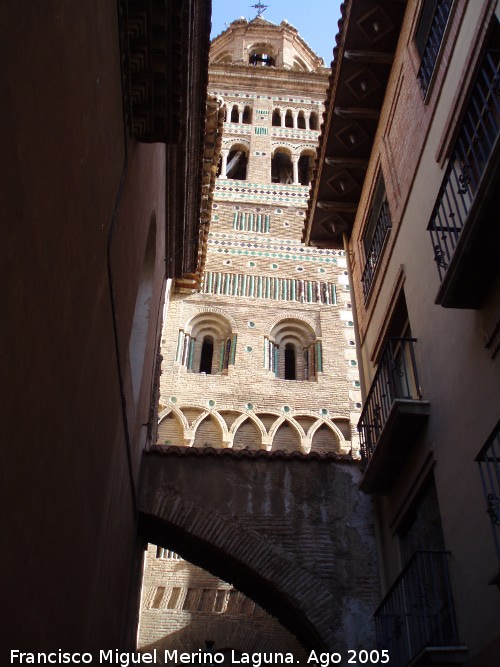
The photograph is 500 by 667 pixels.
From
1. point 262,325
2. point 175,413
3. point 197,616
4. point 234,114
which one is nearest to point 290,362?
point 262,325

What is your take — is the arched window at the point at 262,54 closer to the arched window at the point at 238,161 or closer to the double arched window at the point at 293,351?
the arched window at the point at 238,161

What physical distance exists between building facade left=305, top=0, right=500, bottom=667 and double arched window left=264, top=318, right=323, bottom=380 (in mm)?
7628

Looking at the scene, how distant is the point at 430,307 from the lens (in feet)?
21.9

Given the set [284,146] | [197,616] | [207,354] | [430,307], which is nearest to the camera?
[430,307]

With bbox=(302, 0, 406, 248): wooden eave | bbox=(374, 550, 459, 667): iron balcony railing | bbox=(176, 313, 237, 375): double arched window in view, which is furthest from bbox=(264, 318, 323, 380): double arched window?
bbox=(374, 550, 459, 667): iron balcony railing

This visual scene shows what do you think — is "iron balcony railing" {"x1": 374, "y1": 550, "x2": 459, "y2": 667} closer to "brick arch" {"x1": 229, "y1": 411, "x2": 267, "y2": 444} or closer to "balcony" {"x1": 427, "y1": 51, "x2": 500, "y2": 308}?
"balcony" {"x1": 427, "y1": 51, "x2": 500, "y2": 308}

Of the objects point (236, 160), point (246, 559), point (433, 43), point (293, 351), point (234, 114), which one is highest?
point (234, 114)

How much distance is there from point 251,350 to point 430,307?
10.9 m

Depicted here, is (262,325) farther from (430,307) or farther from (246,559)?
(430,307)

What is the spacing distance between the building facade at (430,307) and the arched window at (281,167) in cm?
1516

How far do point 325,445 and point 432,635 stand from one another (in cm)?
1019

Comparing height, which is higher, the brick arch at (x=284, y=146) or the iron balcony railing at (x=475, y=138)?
the brick arch at (x=284, y=146)

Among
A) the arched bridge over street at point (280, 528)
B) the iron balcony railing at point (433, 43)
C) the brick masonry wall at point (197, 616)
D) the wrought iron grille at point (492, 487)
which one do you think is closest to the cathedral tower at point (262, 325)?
the brick masonry wall at point (197, 616)

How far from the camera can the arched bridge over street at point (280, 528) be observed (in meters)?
7.69
